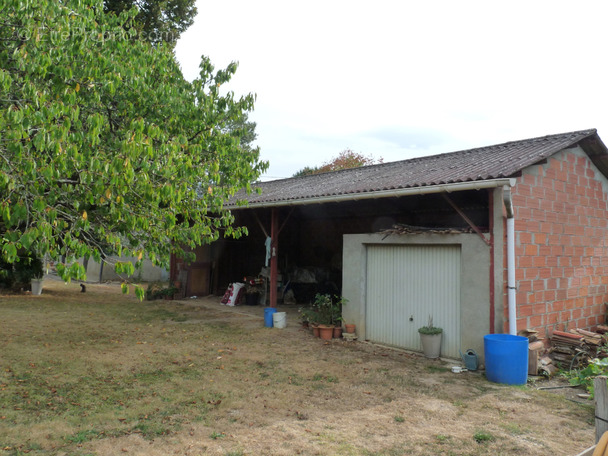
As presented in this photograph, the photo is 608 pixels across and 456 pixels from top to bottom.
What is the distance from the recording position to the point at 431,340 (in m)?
6.62

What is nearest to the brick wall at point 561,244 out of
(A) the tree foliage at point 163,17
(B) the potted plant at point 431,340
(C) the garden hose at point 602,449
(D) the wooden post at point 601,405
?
(B) the potted plant at point 431,340

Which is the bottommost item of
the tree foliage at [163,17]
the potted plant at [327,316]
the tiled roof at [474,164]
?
the potted plant at [327,316]

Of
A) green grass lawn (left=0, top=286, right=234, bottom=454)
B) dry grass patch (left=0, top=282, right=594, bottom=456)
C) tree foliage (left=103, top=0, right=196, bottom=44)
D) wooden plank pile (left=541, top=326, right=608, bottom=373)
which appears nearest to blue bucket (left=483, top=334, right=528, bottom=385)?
dry grass patch (left=0, top=282, right=594, bottom=456)

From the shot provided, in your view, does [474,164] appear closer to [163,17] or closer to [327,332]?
[327,332]

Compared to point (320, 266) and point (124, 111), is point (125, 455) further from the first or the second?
point (320, 266)

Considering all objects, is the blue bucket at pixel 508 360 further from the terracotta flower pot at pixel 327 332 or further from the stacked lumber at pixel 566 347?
the terracotta flower pot at pixel 327 332

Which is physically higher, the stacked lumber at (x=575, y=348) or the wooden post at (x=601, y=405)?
the wooden post at (x=601, y=405)

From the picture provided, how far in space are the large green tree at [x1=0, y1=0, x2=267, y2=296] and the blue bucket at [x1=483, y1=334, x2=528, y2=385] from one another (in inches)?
158

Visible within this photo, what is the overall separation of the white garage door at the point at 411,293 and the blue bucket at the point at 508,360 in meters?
0.94

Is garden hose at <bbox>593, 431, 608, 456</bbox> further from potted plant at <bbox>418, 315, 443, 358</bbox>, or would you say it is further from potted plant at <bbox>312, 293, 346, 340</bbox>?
potted plant at <bbox>312, 293, 346, 340</bbox>

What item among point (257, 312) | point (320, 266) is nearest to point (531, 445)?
point (257, 312)

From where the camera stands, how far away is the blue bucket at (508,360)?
5.46 meters

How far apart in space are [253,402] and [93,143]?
313cm

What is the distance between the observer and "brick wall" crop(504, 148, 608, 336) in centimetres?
648
